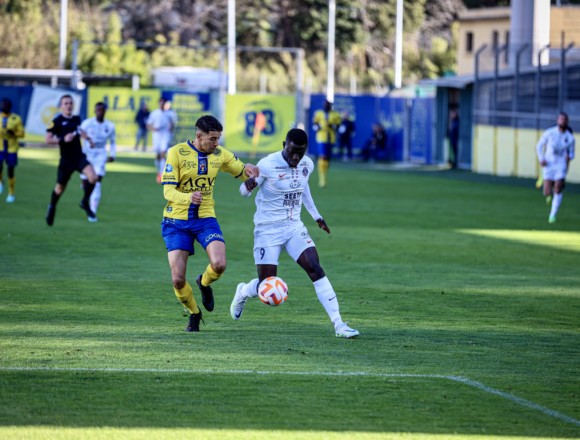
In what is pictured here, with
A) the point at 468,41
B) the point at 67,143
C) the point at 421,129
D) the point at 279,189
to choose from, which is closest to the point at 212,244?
the point at 279,189

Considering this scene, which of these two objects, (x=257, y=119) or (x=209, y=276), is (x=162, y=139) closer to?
(x=257, y=119)

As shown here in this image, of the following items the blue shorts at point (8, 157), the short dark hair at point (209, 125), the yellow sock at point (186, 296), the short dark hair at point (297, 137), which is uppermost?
the short dark hair at point (209, 125)

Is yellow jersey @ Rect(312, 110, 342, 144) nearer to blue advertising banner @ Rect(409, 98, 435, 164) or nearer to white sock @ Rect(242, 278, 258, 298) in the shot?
blue advertising banner @ Rect(409, 98, 435, 164)

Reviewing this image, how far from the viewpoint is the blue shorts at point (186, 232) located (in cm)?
1123

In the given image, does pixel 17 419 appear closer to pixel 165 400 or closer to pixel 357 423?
pixel 165 400

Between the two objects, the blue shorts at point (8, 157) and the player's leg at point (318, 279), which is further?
the blue shorts at point (8, 157)

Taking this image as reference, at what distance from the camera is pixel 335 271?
17.2 meters

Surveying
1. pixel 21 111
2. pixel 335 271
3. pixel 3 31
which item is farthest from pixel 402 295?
pixel 3 31

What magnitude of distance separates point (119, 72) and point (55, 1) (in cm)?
1974

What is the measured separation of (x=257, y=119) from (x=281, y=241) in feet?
143

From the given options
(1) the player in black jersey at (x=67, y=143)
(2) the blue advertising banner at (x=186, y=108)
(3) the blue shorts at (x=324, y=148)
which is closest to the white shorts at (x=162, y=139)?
(3) the blue shorts at (x=324, y=148)

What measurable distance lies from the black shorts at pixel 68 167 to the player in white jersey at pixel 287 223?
35.2 ft

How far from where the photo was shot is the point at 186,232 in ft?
37.1

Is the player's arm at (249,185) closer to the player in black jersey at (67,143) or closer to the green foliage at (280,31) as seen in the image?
the player in black jersey at (67,143)
